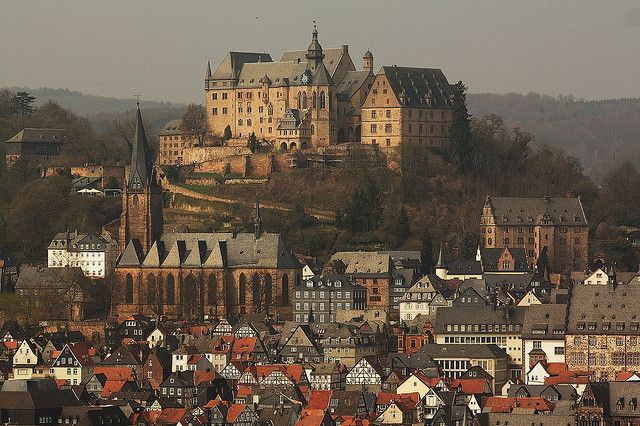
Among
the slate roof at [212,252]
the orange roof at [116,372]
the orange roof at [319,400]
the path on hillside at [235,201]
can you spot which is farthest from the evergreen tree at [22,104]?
the orange roof at [319,400]

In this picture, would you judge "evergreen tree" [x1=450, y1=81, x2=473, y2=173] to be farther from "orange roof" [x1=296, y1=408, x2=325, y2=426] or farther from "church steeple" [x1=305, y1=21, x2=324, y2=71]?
"orange roof" [x1=296, y1=408, x2=325, y2=426]

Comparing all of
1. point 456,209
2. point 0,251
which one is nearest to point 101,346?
point 0,251

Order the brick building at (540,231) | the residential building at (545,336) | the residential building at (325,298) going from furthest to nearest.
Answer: the brick building at (540,231)
the residential building at (325,298)
the residential building at (545,336)

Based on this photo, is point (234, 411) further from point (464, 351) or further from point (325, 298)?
point (325, 298)

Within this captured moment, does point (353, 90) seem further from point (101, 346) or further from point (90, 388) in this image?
point (90, 388)

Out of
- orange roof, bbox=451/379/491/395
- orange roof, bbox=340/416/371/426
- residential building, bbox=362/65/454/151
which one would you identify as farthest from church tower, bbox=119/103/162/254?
orange roof, bbox=340/416/371/426

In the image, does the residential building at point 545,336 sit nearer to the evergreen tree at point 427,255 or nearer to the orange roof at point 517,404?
the orange roof at point 517,404
